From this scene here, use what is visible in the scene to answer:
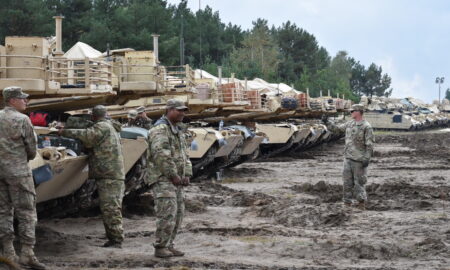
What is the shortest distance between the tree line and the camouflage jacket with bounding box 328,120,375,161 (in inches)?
197

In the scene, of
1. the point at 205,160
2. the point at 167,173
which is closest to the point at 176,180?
the point at 167,173

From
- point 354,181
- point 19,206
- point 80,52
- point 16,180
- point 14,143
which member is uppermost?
point 80,52

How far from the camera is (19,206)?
316 inches

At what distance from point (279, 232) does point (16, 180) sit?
→ 408 cm

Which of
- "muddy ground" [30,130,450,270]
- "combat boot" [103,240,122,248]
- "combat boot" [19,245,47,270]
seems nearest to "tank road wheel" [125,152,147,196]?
"muddy ground" [30,130,450,270]

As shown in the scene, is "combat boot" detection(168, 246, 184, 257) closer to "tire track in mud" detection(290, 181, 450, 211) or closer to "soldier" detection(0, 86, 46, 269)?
"soldier" detection(0, 86, 46, 269)

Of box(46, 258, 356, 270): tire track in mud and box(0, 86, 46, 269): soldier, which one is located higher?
box(0, 86, 46, 269): soldier

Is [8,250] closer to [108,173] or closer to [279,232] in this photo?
[108,173]

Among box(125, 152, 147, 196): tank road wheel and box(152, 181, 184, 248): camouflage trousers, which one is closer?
box(152, 181, 184, 248): camouflage trousers

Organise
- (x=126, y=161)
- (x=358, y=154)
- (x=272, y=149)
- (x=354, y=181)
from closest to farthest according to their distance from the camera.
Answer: (x=126, y=161)
(x=358, y=154)
(x=354, y=181)
(x=272, y=149)

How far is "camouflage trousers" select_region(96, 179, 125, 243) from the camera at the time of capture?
32.7ft

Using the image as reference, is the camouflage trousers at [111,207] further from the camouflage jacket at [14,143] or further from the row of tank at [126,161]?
the camouflage jacket at [14,143]

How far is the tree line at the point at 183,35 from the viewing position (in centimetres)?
3462

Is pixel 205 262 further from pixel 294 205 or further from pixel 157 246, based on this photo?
pixel 294 205
